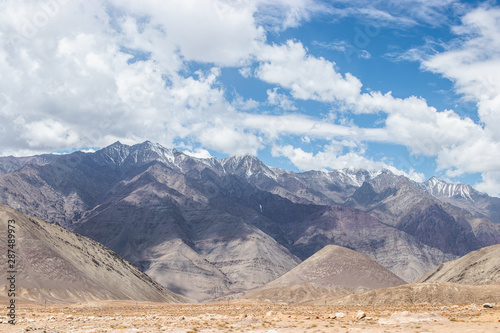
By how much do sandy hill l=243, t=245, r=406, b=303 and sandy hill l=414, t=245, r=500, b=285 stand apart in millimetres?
29444

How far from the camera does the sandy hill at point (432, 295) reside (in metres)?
85.9

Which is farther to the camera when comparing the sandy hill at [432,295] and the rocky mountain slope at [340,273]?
the rocky mountain slope at [340,273]

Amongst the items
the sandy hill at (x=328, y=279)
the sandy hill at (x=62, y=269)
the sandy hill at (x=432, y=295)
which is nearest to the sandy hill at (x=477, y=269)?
the sandy hill at (x=328, y=279)

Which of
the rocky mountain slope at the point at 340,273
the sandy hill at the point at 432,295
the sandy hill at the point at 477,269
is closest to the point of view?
the sandy hill at the point at 432,295

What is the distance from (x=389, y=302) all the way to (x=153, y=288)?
96.2m

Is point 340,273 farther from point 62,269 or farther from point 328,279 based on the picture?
point 62,269

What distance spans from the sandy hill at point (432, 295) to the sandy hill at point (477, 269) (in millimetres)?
76333

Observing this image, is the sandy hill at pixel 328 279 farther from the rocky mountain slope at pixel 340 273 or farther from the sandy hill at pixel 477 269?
the sandy hill at pixel 477 269

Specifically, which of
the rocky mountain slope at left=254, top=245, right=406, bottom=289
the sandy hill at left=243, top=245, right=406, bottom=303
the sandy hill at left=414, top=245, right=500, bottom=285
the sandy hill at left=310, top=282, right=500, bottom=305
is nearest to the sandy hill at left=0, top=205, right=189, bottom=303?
the sandy hill at left=243, top=245, right=406, bottom=303

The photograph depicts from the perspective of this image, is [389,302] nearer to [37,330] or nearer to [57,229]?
[37,330]

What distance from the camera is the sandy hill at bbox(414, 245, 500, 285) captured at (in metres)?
162

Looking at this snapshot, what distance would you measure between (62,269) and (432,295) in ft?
304

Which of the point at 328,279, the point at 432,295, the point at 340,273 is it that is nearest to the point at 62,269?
the point at 328,279

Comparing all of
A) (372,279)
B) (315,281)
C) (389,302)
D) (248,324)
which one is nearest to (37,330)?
(248,324)
